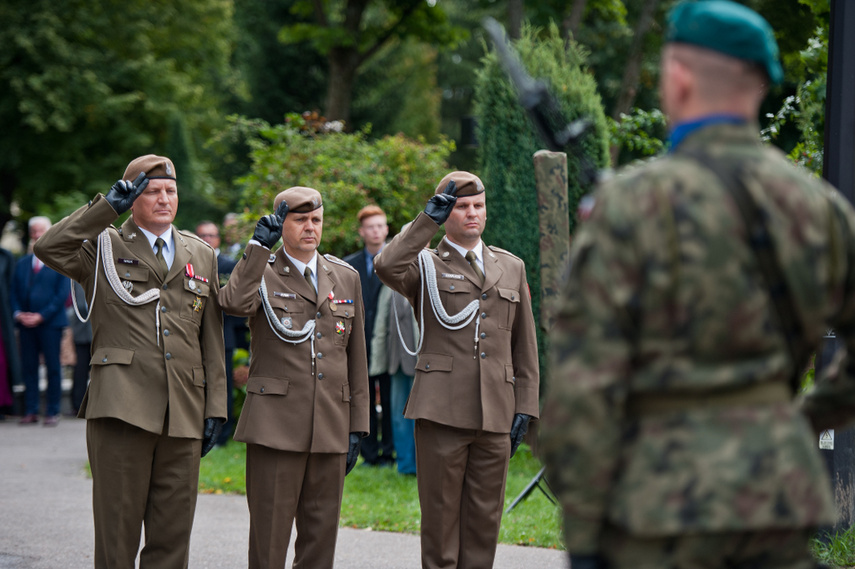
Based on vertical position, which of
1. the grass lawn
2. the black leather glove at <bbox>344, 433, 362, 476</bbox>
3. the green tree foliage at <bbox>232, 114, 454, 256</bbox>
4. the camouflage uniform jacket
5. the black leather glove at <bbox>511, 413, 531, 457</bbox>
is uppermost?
the green tree foliage at <bbox>232, 114, 454, 256</bbox>

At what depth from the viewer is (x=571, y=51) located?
9680mm

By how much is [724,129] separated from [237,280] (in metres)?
3.15

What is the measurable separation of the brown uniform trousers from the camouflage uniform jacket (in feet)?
9.10

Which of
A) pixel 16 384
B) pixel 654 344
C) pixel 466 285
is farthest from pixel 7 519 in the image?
pixel 654 344

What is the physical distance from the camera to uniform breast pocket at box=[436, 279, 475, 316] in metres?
5.20

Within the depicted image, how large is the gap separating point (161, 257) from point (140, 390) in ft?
2.28

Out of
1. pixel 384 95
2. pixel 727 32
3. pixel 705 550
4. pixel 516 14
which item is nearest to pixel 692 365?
pixel 705 550

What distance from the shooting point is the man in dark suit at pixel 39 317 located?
460 inches

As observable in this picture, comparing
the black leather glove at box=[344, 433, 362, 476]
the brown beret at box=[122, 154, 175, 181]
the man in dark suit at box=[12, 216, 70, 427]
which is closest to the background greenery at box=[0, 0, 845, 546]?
the black leather glove at box=[344, 433, 362, 476]

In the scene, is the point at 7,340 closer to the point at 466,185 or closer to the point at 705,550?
the point at 466,185

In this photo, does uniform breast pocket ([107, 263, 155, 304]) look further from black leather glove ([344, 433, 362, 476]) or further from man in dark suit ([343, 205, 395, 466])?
man in dark suit ([343, 205, 395, 466])

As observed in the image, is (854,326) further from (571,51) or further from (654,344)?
(571,51)

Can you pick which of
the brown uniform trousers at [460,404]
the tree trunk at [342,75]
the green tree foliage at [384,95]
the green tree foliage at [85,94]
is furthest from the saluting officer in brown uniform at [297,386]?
the green tree foliage at [85,94]

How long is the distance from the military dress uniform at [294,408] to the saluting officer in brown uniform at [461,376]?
371 mm
